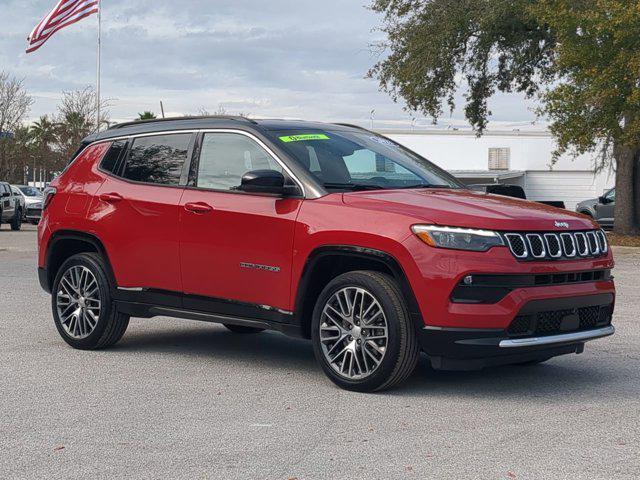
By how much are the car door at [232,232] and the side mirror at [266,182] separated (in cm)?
9

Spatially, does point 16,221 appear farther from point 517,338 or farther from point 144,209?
point 517,338

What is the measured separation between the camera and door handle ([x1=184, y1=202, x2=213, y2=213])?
25.5ft

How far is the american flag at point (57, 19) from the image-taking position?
35.1 m

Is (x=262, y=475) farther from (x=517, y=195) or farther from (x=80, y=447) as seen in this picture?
(x=517, y=195)

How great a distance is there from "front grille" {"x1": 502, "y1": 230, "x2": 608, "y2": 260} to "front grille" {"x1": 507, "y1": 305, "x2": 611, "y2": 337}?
0.36 meters

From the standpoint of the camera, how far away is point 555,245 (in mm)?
6730

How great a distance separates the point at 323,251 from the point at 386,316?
2.20ft

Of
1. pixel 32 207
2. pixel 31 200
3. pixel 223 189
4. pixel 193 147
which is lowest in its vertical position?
pixel 32 207

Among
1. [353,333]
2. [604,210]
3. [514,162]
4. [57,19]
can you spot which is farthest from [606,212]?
[353,333]

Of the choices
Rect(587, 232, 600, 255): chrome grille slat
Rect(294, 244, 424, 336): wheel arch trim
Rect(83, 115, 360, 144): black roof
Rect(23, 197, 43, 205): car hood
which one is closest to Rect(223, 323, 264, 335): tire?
Rect(83, 115, 360, 144): black roof

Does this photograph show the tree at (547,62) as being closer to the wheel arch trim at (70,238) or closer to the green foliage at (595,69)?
the green foliage at (595,69)

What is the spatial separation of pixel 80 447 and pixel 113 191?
135 inches

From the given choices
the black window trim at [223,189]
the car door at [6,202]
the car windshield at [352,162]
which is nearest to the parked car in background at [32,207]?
the car door at [6,202]

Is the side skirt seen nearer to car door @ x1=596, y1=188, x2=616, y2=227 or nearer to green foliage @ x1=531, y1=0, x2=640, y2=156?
green foliage @ x1=531, y1=0, x2=640, y2=156
